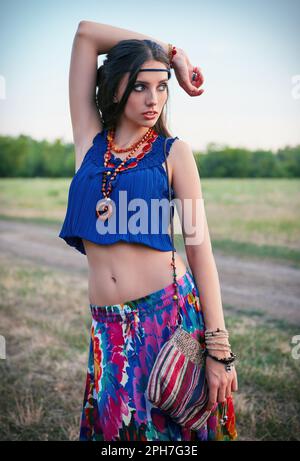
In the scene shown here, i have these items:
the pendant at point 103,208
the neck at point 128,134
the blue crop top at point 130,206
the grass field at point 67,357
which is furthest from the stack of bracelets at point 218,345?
the grass field at point 67,357

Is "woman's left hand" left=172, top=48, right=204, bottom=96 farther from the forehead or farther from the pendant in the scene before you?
the pendant

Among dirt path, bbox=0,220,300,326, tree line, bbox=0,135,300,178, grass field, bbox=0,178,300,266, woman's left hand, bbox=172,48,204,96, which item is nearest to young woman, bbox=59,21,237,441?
woman's left hand, bbox=172,48,204,96

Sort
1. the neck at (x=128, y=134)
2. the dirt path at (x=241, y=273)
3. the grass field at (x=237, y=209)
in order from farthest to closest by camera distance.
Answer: the grass field at (x=237, y=209), the dirt path at (x=241, y=273), the neck at (x=128, y=134)

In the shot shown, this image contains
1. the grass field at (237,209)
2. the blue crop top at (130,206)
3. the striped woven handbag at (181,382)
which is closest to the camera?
the striped woven handbag at (181,382)

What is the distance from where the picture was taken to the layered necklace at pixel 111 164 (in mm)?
1752

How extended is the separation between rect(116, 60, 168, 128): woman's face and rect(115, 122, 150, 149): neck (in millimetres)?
75

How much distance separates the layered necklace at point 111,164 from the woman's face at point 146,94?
0.08 metres

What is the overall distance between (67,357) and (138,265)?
2.60 meters

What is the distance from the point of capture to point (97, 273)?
1807 mm

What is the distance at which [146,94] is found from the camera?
1760mm

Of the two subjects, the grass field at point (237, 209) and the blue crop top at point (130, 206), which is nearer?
the blue crop top at point (130, 206)

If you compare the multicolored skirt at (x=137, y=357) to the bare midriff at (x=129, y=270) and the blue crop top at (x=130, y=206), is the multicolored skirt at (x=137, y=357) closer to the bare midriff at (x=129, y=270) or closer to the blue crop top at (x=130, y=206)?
the bare midriff at (x=129, y=270)

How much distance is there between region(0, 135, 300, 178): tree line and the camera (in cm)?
1523
